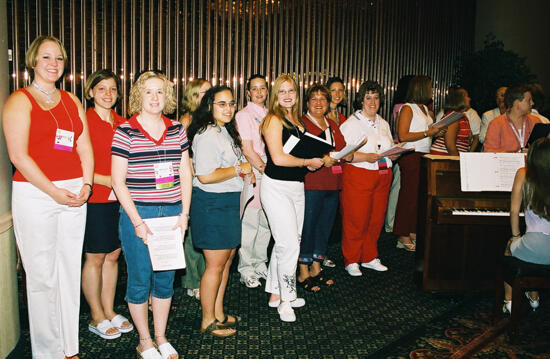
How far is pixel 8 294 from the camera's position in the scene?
2.56 meters

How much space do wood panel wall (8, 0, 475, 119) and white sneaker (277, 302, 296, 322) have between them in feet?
8.28

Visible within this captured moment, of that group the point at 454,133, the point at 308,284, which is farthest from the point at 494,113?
the point at 308,284

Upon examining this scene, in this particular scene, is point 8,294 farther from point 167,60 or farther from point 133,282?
point 167,60

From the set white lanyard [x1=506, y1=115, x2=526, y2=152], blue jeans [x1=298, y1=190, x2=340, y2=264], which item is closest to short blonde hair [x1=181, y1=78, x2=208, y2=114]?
blue jeans [x1=298, y1=190, x2=340, y2=264]

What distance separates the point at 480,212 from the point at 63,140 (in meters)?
2.90

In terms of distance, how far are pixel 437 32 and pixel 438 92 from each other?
96 centimetres

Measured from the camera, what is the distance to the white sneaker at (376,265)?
4.40 metres

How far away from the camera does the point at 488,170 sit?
11.8 ft

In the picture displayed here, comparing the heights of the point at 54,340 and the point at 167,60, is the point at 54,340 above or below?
below

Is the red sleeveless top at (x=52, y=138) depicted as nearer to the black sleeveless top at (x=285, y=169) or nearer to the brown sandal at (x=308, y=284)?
the black sleeveless top at (x=285, y=169)

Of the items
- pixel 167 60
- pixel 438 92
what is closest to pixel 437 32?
pixel 438 92

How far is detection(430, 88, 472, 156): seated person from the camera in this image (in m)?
4.76

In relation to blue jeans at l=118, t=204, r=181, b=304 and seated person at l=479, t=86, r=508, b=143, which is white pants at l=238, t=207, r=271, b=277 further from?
seated person at l=479, t=86, r=508, b=143

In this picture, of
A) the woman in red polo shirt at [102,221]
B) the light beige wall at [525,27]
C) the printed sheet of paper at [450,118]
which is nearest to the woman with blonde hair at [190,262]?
the woman in red polo shirt at [102,221]
